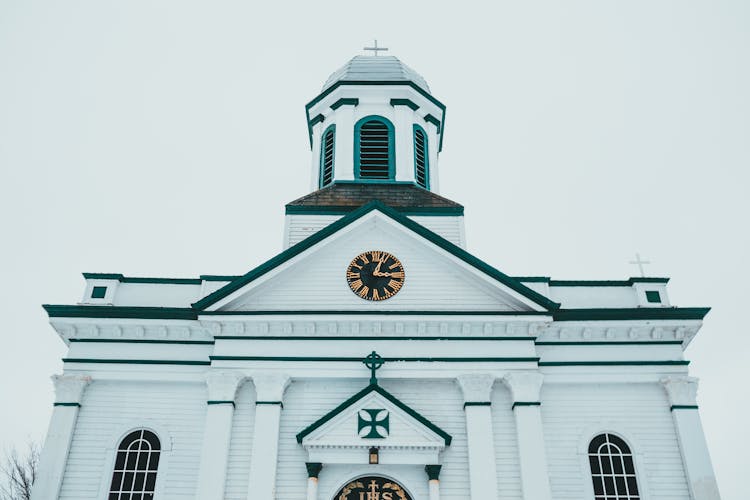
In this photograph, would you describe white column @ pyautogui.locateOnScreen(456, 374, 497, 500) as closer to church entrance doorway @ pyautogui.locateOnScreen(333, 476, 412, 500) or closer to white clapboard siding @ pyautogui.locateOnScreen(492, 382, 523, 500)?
white clapboard siding @ pyautogui.locateOnScreen(492, 382, 523, 500)

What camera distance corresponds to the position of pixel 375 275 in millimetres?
17734

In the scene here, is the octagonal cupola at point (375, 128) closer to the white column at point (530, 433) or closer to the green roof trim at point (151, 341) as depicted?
the green roof trim at point (151, 341)

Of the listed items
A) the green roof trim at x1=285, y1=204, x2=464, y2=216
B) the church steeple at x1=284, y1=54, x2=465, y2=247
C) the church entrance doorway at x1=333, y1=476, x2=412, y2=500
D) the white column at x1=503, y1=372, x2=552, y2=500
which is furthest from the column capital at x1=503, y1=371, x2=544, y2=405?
the green roof trim at x1=285, y1=204, x2=464, y2=216

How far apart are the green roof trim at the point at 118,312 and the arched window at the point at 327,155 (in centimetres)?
788

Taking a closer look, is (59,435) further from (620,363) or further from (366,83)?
(366,83)

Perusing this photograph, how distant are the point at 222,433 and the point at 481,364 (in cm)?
651

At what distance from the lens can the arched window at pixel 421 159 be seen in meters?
23.3

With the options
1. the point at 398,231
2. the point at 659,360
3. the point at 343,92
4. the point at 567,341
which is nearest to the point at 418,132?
the point at 343,92

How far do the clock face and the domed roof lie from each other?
8888 millimetres

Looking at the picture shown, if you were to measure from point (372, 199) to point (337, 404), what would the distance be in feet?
24.5

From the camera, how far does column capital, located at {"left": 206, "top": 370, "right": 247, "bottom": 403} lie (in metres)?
16.2

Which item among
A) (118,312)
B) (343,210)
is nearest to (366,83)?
(343,210)

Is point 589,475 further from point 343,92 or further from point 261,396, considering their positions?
point 343,92

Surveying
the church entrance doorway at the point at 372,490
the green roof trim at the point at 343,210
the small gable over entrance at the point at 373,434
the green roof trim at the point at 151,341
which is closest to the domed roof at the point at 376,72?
the green roof trim at the point at 343,210
